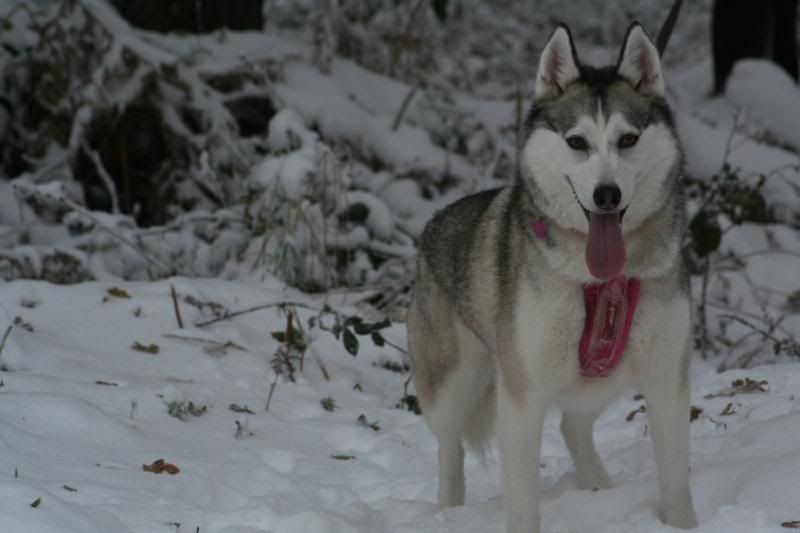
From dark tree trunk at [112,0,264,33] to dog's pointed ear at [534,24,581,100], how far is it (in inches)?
214

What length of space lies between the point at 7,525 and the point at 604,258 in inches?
70.9

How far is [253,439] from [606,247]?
1920 mm

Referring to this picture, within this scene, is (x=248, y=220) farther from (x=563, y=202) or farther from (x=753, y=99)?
(x=753, y=99)

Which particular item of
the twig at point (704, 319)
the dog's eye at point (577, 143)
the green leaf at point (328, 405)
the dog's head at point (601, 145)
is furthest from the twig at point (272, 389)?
the twig at point (704, 319)

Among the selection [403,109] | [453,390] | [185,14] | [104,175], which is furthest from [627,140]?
[185,14]

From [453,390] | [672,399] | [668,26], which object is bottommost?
[453,390]

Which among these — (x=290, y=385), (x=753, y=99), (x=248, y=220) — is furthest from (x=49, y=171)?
(x=753, y=99)

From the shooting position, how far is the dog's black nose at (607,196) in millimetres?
2852

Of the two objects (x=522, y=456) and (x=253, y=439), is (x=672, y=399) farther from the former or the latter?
(x=253, y=439)

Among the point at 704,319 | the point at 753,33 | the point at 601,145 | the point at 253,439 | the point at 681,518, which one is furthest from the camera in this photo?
the point at 753,33

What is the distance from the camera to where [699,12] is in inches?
773

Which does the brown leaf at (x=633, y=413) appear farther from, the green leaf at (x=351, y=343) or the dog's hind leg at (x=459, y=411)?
the green leaf at (x=351, y=343)

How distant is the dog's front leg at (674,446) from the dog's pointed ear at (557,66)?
3.15ft

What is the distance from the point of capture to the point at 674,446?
3191mm
